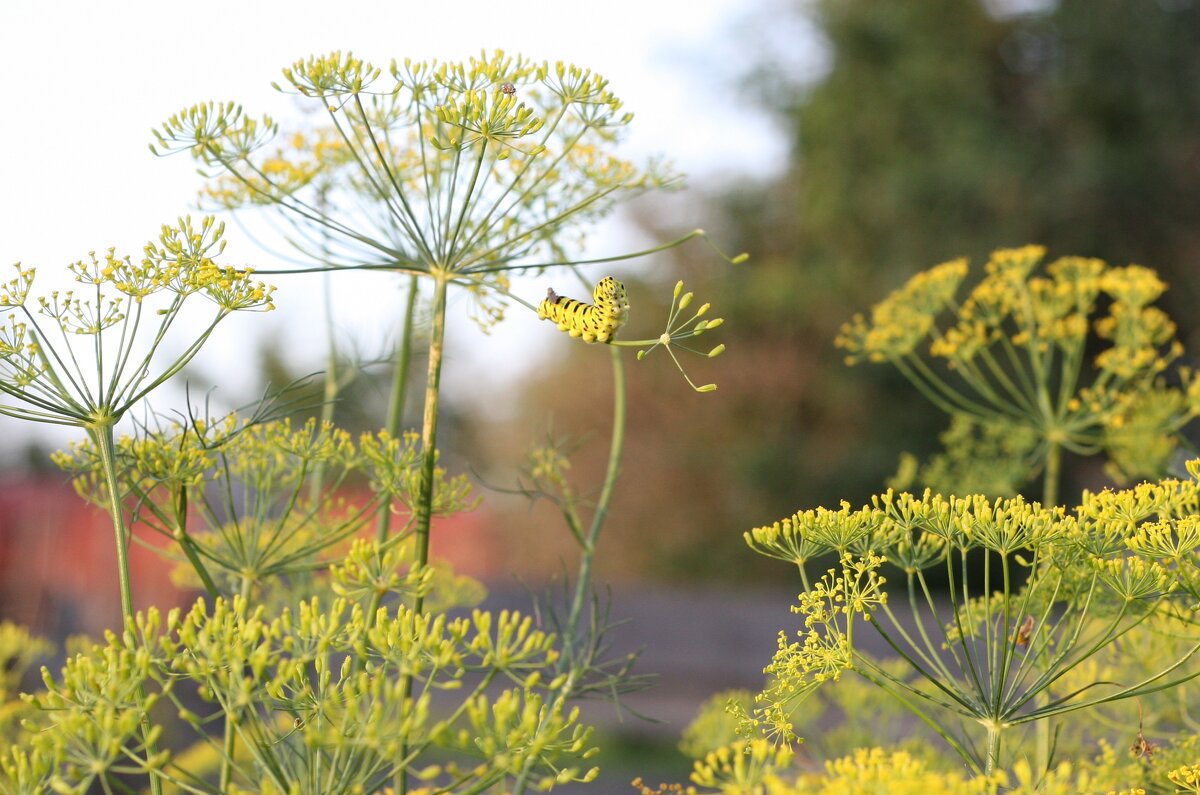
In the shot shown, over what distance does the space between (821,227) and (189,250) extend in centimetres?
1000

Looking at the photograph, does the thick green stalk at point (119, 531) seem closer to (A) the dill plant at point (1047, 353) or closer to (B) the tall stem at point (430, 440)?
(B) the tall stem at point (430, 440)

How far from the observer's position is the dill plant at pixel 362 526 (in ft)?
2.48

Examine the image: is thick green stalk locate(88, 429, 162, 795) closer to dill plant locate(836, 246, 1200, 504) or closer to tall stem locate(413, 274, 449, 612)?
tall stem locate(413, 274, 449, 612)

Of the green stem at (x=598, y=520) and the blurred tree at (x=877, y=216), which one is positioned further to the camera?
the blurred tree at (x=877, y=216)

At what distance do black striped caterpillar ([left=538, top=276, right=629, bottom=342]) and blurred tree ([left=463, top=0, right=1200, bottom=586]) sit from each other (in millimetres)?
8100

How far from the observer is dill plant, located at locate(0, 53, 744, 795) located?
0.75 meters

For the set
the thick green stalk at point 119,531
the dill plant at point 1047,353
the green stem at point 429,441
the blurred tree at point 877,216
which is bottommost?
the thick green stalk at point 119,531

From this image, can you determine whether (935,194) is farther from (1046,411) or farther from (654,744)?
(1046,411)

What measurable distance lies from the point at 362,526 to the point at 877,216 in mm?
9539

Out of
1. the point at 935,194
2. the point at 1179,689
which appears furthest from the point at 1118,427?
the point at 935,194

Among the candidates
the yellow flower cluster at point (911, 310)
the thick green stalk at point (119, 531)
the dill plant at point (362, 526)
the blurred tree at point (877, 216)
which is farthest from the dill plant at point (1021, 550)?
the blurred tree at point (877, 216)

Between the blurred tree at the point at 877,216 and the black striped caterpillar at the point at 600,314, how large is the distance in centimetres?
810

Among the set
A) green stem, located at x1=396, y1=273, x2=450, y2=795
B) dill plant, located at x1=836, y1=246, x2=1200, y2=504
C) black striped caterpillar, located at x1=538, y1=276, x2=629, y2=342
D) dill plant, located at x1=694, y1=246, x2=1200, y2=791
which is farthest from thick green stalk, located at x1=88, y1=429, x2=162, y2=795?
dill plant, located at x1=836, y1=246, x2=1200, y2=504

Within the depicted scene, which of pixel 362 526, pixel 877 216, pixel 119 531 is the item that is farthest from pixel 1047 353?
pixel 877 216
